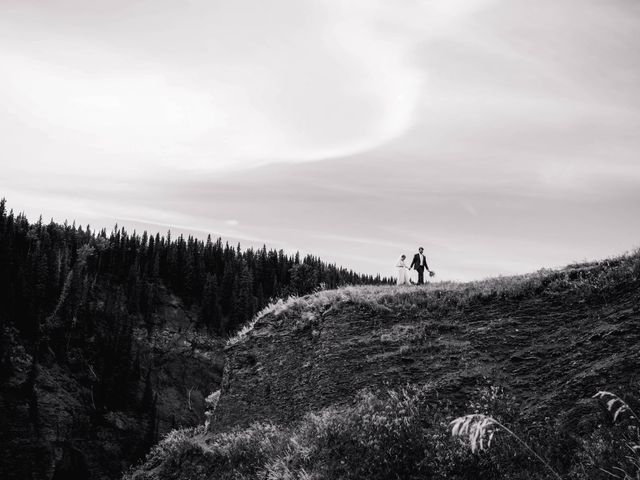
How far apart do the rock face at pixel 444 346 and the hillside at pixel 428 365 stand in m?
0.05

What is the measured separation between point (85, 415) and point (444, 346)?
108m

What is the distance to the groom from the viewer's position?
24344mm

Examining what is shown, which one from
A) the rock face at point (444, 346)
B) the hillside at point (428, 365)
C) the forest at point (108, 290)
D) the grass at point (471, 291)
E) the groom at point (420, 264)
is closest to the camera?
A: the hillside at point (428, 365)

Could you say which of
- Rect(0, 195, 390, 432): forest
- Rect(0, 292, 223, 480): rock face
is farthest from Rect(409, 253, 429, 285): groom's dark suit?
Rect(0, 292, 223, 480): rock face

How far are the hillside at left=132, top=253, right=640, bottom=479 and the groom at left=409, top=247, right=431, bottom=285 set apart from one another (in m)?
3.06

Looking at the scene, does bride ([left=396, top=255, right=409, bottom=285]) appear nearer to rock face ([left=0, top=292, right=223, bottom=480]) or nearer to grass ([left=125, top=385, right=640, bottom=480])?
grass ([left=125, top=385, right=640, bottom=480])

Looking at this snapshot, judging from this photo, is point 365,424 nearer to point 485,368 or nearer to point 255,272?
point 485,368

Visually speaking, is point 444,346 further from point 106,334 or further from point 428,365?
point 106,334

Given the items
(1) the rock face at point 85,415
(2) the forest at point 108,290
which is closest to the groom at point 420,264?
(2) the forest at point 108,290

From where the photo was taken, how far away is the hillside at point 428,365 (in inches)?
454

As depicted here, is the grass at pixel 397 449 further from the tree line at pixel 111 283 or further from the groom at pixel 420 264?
the tree line at pixel 111 283

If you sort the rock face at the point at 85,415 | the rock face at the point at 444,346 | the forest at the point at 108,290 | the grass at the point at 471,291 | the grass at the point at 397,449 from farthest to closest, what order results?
the forest at the point at 108,290
the rock face at the point at 85,415
the grass at the point at 471,291
the rock face at the point at 444,346
the grass at the point at 397,449

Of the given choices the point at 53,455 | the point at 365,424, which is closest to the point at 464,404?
the point at 365,424

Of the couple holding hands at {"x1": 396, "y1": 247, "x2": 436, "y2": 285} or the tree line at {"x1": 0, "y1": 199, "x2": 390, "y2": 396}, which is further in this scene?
the tree line at {"x1": 0, "y1": 199, "x2": 390, "y2": 396}
